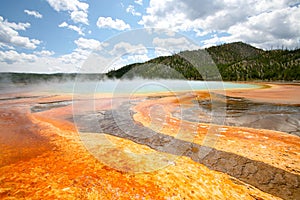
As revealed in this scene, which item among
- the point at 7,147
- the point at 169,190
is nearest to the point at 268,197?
the point at 169,190

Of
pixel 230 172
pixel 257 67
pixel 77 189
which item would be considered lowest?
pixel 230 172

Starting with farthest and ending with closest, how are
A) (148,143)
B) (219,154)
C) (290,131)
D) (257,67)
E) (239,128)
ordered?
(257,67), (239,128), (290,131), (148,143), (219,154)

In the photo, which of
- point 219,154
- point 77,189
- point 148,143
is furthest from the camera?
point 148,143

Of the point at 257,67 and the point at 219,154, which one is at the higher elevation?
the point at 257,67

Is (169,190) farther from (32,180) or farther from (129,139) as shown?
(129,139)

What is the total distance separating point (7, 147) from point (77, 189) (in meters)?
4.82

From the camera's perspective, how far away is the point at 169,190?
14.2 feet

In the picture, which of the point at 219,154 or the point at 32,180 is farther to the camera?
the point at 219,154

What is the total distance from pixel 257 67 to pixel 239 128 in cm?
12776

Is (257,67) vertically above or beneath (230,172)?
above

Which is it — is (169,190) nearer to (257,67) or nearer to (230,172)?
(230,172)

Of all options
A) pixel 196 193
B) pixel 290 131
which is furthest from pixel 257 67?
pixel 196 193

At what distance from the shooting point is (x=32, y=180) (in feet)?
14.9

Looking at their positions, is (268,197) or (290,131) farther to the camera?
(290,131)
